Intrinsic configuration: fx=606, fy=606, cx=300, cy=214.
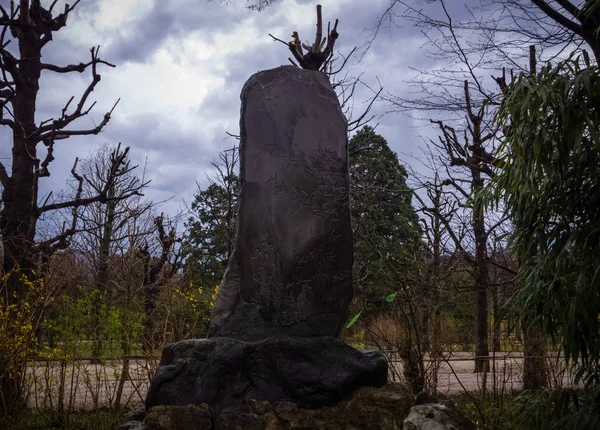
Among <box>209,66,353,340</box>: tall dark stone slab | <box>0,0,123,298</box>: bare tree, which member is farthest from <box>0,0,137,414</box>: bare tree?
<box>209,66,353,340</box>: tall dark stone slab

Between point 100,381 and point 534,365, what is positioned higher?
point 534,365

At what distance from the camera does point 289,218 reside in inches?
152

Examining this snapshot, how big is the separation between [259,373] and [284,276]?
0.62 m

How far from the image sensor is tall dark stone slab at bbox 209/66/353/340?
12.3 feet

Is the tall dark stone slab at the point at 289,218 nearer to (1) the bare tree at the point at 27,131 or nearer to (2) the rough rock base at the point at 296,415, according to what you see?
(2) the rough rock base at the point at 296,415

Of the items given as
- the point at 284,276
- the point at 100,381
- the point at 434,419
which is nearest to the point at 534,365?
the point at 434,419

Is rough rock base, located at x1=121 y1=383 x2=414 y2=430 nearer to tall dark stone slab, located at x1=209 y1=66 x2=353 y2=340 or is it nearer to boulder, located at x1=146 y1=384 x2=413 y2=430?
boulder, located at x1=146 y1=384 x2=413 y2=430

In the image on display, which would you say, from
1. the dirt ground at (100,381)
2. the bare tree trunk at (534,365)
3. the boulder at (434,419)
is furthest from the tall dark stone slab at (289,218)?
the bare tree trunk at (534,365)

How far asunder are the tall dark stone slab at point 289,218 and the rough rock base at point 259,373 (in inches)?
7.4

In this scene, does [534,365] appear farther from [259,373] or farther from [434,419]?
[259,373]

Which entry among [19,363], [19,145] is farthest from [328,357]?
[19,145]

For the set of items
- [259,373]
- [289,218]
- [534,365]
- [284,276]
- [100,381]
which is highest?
[289,218]

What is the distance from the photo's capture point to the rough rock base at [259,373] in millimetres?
3387

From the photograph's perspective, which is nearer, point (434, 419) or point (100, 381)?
point (434, 419)
